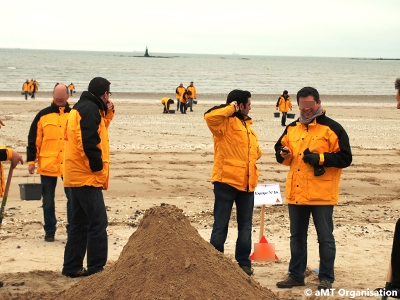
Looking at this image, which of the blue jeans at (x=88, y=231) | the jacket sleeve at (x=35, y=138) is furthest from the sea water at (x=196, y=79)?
the blue jeans at (x=88, y=231)

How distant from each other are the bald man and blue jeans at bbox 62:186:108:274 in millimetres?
1468

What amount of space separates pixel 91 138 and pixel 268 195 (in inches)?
103

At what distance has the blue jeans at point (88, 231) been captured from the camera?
621 centimetres

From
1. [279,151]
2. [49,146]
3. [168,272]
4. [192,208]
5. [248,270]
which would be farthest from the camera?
[192,208]

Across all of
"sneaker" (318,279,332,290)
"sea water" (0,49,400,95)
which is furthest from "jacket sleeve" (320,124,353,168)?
"sea water" (0,49,400,95)

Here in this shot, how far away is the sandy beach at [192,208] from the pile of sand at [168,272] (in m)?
0.08

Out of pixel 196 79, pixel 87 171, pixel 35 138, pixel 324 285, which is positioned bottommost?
pixel 324 285

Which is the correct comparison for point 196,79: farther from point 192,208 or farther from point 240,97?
point 240,97

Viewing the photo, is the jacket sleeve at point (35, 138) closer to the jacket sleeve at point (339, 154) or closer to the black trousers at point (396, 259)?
the jacket sleeve at point (339, 154)

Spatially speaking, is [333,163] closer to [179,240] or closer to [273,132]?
[179,240]

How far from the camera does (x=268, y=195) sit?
7.66 meters

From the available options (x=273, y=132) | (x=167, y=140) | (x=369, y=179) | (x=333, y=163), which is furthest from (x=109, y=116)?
(x=273, y=132)

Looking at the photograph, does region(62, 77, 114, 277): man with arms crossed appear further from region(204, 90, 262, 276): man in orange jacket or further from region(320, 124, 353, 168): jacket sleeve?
region(320, 124, 353, 168): jacket sleeve

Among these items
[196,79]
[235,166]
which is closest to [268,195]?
[235,166]
